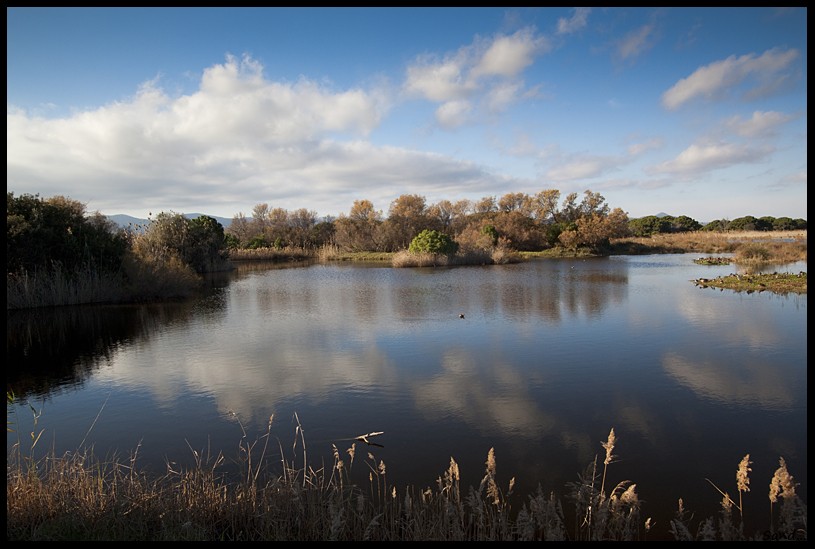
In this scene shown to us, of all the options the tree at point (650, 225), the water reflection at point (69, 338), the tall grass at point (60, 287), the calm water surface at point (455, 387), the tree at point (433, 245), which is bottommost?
the calm water surface at point (455, 387)

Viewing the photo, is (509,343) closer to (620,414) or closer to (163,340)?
(620,414)

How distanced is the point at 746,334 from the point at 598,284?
10.9 m

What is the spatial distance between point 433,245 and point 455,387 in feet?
87.7

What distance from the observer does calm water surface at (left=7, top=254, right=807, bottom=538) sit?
564cm

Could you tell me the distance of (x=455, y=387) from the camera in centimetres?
815

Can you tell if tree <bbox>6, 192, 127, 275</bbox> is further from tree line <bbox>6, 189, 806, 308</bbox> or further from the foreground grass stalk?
the foreground grass stalk

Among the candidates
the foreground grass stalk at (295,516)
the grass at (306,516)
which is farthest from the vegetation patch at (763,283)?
the foreground grass stalk at (295,516)

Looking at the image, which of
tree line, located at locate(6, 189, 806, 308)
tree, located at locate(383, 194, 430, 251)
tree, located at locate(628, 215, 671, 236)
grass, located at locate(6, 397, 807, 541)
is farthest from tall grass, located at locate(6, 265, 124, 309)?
tree, located at locate(628, 215, 671, 236)

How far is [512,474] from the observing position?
5273 millimetres

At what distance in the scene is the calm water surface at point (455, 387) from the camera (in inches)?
222

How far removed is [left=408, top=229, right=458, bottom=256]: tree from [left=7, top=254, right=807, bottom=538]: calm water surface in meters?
18.3

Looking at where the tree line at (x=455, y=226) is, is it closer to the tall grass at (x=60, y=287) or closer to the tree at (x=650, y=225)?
the tree at (x=650, y=225)

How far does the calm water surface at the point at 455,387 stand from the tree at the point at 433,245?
18.3m

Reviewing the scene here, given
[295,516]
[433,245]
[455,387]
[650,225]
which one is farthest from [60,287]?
[650,225]
